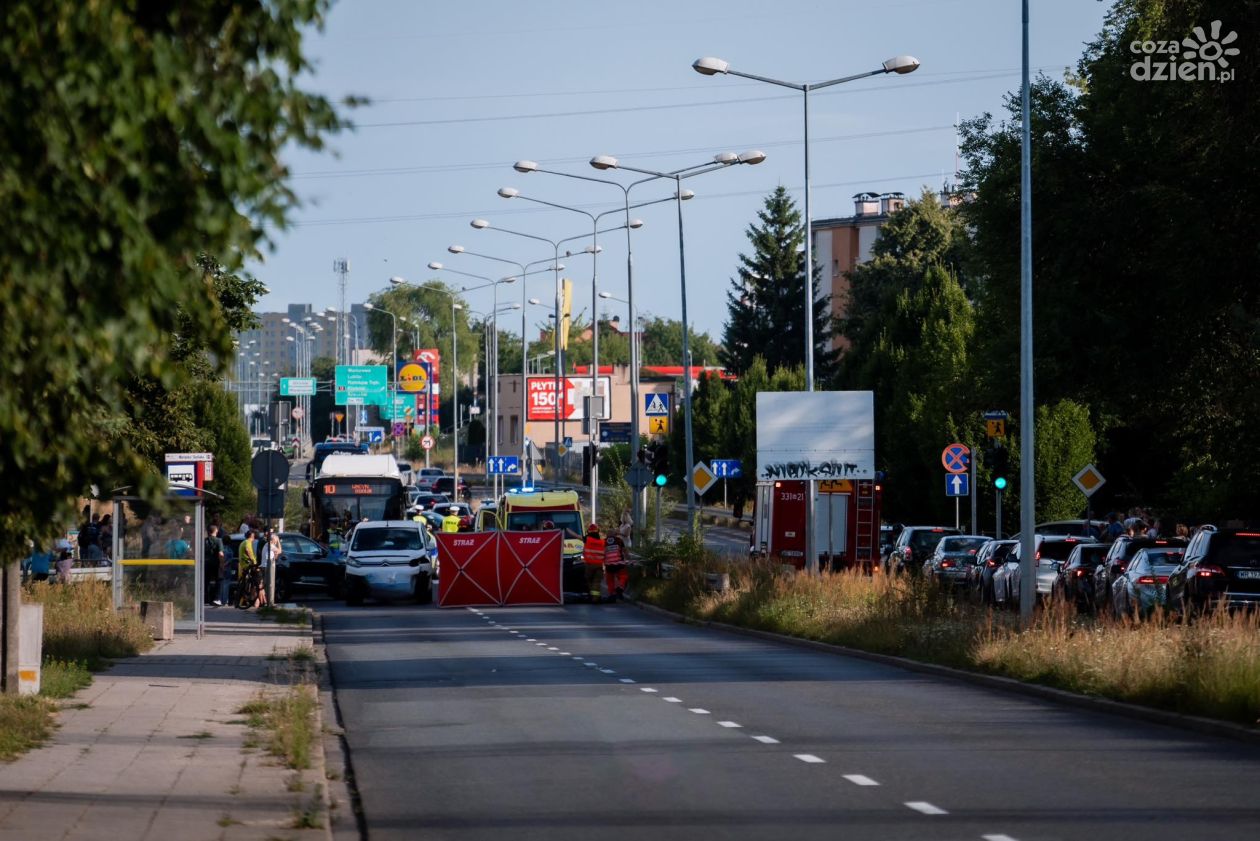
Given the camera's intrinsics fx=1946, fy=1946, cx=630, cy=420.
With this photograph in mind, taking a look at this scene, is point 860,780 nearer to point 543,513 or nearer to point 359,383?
point 543,513

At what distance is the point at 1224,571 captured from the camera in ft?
81.1

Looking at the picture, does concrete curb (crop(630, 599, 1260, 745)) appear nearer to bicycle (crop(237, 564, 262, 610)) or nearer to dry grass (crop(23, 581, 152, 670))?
dry grass (crop(23, 581, 152, 670))

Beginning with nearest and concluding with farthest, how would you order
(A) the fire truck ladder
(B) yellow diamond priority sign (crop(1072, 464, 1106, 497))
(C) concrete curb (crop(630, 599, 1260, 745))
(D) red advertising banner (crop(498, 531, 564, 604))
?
(C) concrete curb (crop(630, 599, 1260, 745)) → (D) red advertising banner (crop(498, 531, 564, 604)) → (A) the fire truck ladder → (B) yellow diamond priority sign (crop(1072, 464, 1106, 497))

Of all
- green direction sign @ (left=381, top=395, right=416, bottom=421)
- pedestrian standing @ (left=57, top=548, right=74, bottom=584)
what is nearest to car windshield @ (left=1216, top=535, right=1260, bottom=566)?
pedestrian standing @ (left=57, top=548, right=74, bottom=584)

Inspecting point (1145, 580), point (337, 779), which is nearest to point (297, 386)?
point (1145, 580)

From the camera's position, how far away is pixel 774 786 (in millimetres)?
12508

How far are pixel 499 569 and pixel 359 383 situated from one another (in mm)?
79665

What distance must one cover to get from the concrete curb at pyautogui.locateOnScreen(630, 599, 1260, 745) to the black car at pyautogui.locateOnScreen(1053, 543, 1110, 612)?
5.80m

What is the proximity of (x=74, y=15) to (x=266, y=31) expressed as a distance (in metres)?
0.96

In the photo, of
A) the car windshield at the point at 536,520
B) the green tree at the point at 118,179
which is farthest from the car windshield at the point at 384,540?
the green tree at the point at 118,179

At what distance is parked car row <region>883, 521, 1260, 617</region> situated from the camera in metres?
24.7

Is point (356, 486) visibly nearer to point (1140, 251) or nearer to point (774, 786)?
point (1140, 251)

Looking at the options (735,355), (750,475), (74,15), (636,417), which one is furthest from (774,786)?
(735,355)

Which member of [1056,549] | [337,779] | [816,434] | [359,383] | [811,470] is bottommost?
[337,779]
